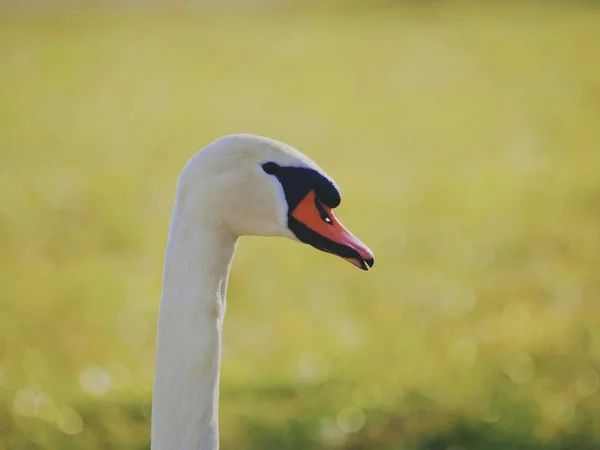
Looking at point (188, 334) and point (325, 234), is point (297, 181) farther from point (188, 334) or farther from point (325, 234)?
point (188, 334)

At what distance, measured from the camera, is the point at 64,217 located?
6.61 m

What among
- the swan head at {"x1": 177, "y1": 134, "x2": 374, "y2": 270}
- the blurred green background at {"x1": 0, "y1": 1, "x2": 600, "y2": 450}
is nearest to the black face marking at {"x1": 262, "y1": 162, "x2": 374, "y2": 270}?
the swan head at {"x1": 177, "y1": 134, "x2": 374, "y2": 270}

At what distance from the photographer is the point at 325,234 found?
1877 mm

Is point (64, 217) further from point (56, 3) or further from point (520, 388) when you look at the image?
point (56, 3)

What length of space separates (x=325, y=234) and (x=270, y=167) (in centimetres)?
17

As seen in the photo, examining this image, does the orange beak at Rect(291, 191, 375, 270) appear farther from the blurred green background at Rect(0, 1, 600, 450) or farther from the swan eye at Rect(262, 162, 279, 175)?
the blurred green background at Rect(0, 1, 600, 450)

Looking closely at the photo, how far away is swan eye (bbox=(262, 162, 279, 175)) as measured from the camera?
6.07 feet

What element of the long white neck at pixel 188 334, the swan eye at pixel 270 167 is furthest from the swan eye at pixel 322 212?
the long white neck at pixel 188 334

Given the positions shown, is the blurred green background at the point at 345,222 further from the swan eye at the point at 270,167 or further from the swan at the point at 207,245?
the swan eye at the point at 270,167

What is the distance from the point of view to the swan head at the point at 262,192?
5.98ft

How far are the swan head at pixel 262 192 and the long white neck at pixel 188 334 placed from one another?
0.04m

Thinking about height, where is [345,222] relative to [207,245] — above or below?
above

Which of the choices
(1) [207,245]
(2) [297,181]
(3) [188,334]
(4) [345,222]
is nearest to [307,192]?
(2) [297,181]

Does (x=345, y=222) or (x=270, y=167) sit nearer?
(x=270, y=167)
